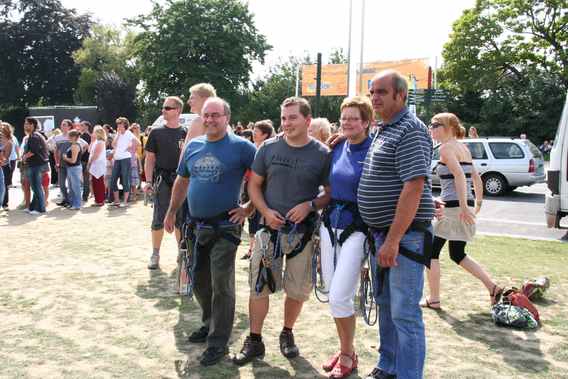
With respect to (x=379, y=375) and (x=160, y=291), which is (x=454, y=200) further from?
(x=160, y=291)

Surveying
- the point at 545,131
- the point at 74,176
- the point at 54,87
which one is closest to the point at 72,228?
the point at 74,176

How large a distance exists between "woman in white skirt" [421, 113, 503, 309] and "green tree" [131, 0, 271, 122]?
1485 inches

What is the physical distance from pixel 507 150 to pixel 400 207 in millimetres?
14346

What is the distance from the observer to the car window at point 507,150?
15.9 meters

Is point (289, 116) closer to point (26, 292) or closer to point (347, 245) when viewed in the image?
point (347, 245)

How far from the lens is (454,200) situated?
5.10 m

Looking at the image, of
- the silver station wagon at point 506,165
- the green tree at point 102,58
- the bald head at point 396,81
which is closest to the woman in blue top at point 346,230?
the bald head at point 396,81

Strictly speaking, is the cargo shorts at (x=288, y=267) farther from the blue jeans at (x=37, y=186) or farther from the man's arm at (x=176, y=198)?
the blue jeans at (x=37, y=186)

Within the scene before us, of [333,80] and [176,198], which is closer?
[176,198]

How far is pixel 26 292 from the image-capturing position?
559 centimetres

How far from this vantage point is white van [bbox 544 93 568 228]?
8516mm

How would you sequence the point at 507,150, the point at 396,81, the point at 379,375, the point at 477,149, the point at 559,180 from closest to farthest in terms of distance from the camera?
the point at 396,81, the point at 379,375, the point at 559,180, the point at 507,150, the point at 477,149

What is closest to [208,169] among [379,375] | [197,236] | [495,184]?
[197,236]

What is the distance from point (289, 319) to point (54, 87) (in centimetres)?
5576
